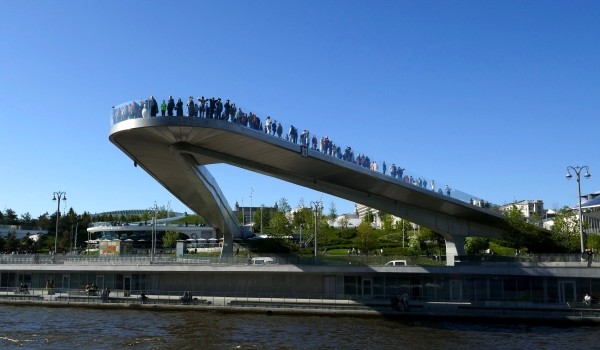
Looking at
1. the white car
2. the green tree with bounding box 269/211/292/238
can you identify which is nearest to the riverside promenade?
the white car

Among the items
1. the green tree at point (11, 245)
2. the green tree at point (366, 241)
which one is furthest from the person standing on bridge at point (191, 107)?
the green tree at point (11, 245)

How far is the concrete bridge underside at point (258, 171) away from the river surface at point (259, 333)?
449 inches

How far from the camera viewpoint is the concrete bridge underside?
3675cm

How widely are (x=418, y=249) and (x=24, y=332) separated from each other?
5139cm

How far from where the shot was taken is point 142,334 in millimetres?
29875

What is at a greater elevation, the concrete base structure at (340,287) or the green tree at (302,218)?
the green tree at (302,218)

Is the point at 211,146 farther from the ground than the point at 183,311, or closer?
farther from the ground

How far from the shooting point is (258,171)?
4603cm

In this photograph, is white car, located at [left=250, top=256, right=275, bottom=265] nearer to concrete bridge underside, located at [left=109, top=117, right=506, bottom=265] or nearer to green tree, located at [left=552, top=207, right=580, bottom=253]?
concrete bridge underside, located at [left=109, top=117, right=506, bottom=265]

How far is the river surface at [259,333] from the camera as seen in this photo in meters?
27.2

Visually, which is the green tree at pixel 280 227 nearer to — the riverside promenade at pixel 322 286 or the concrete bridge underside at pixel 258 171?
the concrete bridge underside at pixel 258 171

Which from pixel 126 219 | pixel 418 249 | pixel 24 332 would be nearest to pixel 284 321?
pixel 24 332

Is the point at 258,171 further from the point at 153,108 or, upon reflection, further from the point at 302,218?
the point at 302,218

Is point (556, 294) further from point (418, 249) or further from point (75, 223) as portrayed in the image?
point (75, 223)
